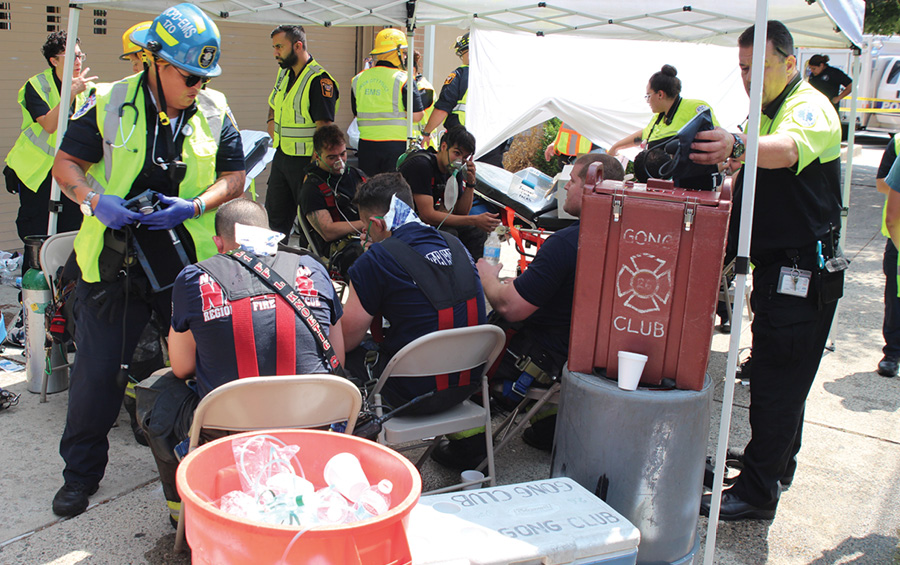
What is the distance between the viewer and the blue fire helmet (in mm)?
2850

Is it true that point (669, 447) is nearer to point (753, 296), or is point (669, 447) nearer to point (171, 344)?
point (753, 296)

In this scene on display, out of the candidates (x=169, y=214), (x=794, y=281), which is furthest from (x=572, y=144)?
(x=169, y=214)

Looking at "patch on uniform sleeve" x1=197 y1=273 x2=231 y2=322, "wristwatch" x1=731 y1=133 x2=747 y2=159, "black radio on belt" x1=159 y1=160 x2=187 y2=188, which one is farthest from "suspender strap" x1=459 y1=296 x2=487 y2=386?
"black radio on belt" x1=159 y1=160 x2=187 y2=188

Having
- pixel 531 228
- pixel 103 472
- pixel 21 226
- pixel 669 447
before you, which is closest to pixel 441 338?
pixel 669 447

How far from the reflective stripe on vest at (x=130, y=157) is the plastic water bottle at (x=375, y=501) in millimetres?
1726

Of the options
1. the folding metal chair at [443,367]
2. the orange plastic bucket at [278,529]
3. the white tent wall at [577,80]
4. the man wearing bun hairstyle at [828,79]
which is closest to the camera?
the orange plastic bucket at [278,529]

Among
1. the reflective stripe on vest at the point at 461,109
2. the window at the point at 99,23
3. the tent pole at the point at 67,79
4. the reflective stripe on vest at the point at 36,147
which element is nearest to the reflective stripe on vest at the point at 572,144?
the reflective stripe on vest at the point at 461,109

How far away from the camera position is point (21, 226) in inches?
207

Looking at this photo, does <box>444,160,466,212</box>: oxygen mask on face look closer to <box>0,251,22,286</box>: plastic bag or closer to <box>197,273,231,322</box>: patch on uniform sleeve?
<box>197,273,231,322</box>: patch on uniform sleeve

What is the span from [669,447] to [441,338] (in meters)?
0.90

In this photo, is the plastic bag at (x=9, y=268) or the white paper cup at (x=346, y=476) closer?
the white paper cup at (x=346, y=476)

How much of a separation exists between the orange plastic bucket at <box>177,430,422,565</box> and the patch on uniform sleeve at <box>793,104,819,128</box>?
1.95 m

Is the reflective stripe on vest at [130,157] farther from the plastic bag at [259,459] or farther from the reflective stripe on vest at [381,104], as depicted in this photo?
the reflective stripe on vest at [381,104]

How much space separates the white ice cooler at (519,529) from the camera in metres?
1.99
